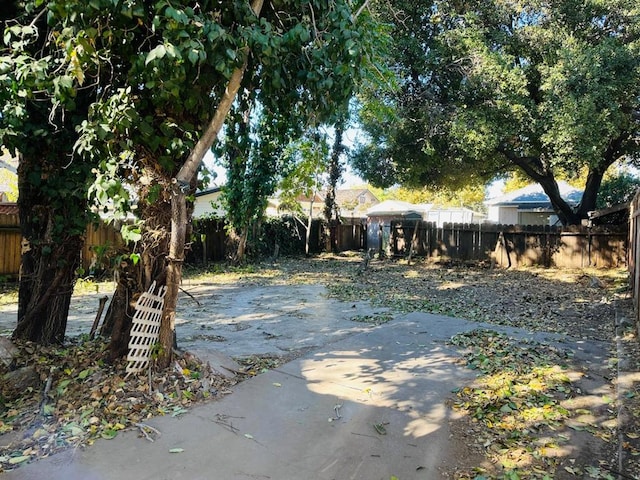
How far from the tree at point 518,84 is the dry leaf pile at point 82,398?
7.47m

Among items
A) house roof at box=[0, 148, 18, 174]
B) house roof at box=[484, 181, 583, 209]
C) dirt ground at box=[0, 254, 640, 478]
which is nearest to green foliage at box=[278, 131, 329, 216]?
dirt ground at box=[0, 254, 640, 478]

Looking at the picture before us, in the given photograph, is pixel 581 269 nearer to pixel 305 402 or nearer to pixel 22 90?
pixel 305 402

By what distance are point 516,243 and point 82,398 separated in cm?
1334

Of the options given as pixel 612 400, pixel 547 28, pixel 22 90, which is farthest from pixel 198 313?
pixel 547 28

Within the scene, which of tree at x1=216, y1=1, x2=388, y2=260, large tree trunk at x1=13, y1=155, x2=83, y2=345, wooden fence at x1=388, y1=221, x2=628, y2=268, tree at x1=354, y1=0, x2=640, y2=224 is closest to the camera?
tree at x1=216, y1=1, x2=388, y2=260

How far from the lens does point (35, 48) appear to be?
13.7 feet

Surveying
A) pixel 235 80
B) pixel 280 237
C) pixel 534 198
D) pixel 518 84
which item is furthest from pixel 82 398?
pixel 534 198

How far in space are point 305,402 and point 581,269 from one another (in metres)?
11.6

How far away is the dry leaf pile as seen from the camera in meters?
3.13

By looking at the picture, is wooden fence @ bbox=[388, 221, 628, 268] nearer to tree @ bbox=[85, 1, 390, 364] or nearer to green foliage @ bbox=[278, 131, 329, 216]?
green foliage @ bbox=[278, 131, 329, 216]

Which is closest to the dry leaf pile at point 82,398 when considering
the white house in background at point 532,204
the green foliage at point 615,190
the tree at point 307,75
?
the tree at point 307,75

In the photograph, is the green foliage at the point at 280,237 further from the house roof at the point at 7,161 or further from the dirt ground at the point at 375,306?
the house roof at the point at 7,161

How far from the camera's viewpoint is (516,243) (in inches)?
558

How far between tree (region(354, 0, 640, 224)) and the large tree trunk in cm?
697
